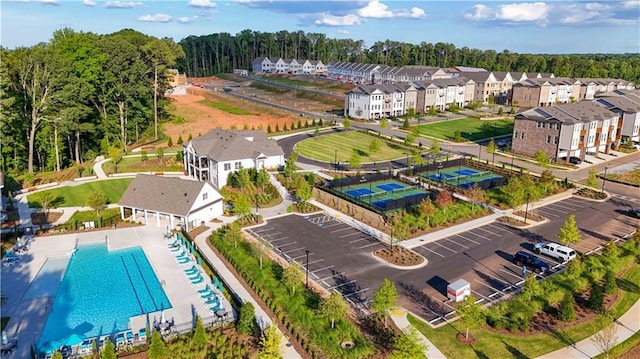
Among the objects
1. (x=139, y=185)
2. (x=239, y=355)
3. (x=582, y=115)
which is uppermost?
(x=582, y=115)

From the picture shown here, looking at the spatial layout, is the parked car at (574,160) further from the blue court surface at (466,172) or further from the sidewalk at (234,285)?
the sidewalk at (234,285)

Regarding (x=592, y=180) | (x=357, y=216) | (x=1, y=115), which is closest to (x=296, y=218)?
(x=357, y=216)

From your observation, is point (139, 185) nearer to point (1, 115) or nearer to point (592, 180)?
point (1, 115)

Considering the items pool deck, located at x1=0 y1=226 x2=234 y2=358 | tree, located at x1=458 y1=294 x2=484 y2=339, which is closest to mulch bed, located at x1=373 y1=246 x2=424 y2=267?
tree, located at x1=458 y1=294 x2=484 y2=339

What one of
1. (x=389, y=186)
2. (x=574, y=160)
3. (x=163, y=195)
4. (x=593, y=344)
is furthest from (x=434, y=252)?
(x=574, y=160)

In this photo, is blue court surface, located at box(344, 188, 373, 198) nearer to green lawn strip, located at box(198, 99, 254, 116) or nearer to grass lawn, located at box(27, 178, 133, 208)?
grass lawn, located at box(27, 178, 133, 208)

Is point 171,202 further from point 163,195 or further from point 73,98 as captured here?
point 73,98
